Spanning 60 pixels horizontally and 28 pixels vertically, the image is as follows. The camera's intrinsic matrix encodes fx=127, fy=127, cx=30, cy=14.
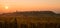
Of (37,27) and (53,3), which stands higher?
(53,3)

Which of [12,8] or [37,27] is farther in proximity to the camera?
[12,8]

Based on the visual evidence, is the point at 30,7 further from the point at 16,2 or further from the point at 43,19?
the point at 43,19

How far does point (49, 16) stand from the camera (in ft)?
3.51

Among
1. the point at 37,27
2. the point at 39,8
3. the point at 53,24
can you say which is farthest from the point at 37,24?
the point at 39,8

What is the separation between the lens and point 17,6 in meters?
1.61

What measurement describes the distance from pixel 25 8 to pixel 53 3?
35cm

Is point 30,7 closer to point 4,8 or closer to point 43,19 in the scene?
point 4,8

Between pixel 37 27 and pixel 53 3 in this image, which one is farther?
pixel 53 3

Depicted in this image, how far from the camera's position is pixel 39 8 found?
Answer: 160 cm

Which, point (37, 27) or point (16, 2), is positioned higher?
point (16, 2)

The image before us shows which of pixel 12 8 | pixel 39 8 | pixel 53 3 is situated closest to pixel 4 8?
pixel 12 8

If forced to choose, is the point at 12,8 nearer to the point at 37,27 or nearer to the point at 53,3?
the point at 53,3

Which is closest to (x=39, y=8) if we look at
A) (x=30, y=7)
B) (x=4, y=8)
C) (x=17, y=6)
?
(x=30, y=7)

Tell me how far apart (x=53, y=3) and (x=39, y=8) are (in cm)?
18
